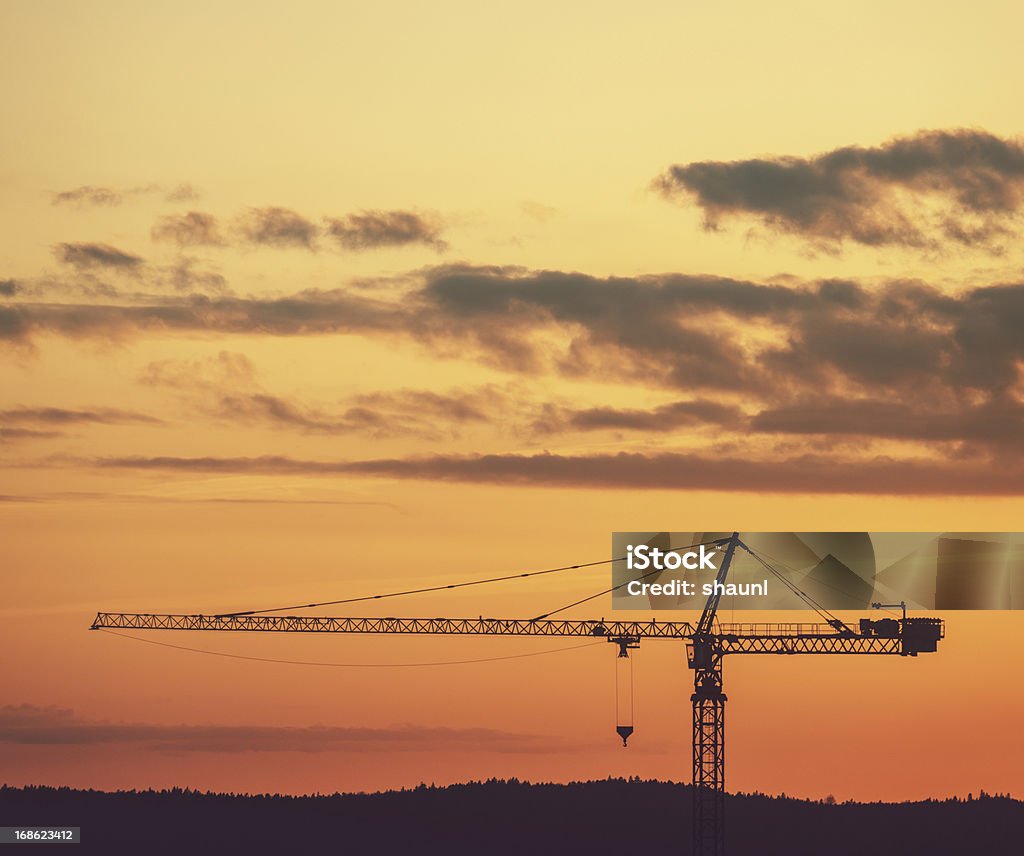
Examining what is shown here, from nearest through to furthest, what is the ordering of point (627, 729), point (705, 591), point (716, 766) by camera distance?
1. point (627, 729)
2. point (716, 766)
3. point (705, 591)

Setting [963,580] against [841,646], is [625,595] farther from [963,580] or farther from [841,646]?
[963,580]

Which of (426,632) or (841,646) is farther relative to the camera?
(426,632)

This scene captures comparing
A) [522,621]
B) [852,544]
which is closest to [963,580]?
[852,544]

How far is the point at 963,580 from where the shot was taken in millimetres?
167125

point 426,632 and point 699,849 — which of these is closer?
point 699,849

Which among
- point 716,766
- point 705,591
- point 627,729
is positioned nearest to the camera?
point 627,729

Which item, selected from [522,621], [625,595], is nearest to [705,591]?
[625,595]

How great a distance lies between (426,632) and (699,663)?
32.6m

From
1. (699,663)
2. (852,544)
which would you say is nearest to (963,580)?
(852,544)

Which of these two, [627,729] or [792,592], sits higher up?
[792,592]

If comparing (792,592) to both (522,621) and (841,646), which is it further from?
(522,621)

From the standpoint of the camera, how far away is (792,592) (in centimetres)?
18175

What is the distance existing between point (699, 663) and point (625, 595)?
1212cm

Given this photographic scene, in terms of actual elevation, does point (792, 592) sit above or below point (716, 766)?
above
